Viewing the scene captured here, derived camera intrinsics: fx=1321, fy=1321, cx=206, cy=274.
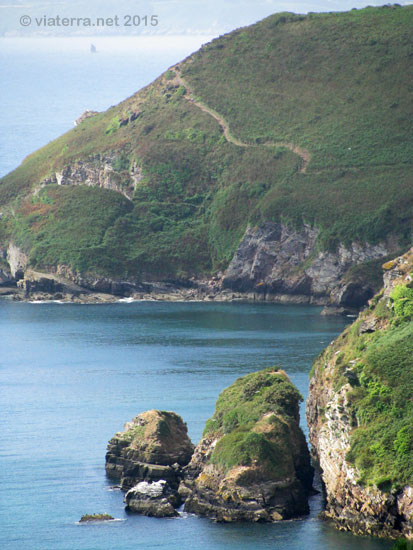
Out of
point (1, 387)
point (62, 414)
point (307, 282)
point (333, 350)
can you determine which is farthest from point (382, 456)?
point (307, 282)

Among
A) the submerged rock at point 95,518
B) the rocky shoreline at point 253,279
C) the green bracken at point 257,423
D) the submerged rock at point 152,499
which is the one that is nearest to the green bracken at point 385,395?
the green bracken at point 257,423

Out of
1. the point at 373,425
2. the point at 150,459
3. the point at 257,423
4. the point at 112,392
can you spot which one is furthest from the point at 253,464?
the point at 112,392

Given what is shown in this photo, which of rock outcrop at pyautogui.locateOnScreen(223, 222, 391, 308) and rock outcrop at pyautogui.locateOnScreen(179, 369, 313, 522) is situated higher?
rock outcrop at pyautogui.locateOnScreen(223, 222, 391, 308)

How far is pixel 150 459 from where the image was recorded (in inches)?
→ 3184

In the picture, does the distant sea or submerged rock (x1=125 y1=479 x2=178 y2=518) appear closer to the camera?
the distant sea

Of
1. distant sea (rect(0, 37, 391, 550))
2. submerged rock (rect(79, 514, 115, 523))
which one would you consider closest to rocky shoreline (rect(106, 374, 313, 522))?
distant sea (rect(0, 37, 391, 550))

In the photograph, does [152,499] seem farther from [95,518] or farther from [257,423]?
[257,423]

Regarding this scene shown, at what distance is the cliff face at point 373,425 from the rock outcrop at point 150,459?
8988 mm

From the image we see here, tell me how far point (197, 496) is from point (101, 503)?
22.7 feet

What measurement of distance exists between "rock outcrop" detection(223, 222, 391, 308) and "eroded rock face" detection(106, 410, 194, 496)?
94045mm

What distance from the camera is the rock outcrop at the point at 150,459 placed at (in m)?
76.8

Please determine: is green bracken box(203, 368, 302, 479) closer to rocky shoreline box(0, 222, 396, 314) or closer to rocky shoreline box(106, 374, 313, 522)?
Result: rocky shoreline box(106, 374, 313, 522)

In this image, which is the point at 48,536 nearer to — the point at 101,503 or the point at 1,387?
the point at 101,503

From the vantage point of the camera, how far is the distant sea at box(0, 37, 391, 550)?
238ft
